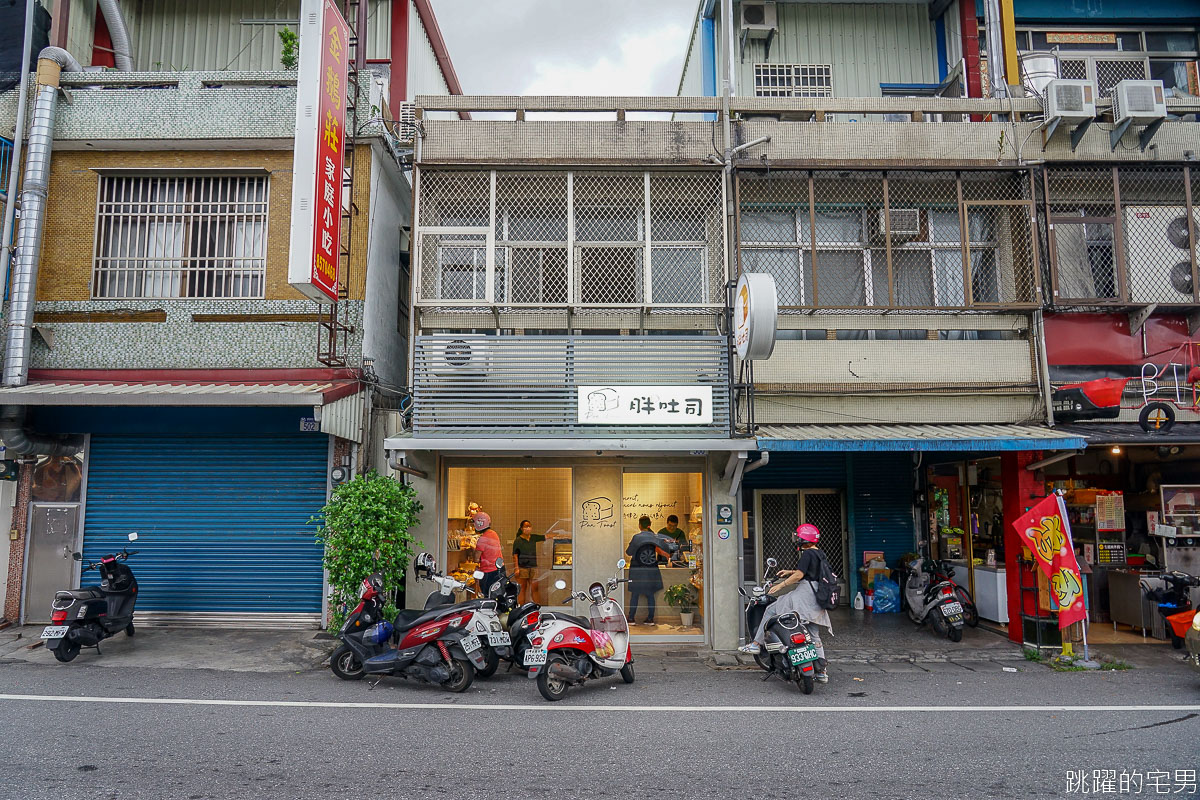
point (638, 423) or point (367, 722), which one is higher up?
point (638, 423)

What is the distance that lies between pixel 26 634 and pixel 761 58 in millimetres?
16650

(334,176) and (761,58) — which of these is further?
(761,58)

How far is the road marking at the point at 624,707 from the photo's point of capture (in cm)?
722

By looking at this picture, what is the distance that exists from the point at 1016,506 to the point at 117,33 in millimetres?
17628

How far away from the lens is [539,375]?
10.1 meters

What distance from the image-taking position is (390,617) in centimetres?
934

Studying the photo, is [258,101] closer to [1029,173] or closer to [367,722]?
[367,722]

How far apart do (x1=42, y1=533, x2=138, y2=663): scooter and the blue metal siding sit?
122 centimetres

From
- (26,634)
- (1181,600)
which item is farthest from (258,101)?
(1181,600)


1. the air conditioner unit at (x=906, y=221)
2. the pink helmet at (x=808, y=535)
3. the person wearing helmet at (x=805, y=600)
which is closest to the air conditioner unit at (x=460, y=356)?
the pink helmet at (x=808, y=535)

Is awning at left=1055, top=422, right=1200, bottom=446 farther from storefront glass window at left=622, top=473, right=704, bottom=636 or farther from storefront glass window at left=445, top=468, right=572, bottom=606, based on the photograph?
storefront glass window at left=445, top=468, right=572, bottom=606

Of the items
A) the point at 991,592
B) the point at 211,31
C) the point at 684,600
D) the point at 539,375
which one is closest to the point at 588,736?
the point at 684,600

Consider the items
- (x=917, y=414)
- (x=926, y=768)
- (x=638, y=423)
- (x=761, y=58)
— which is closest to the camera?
(x=926, y=768)

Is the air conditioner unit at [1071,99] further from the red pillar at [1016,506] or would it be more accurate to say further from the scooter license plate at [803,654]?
the scooter license plate at [803,654]
